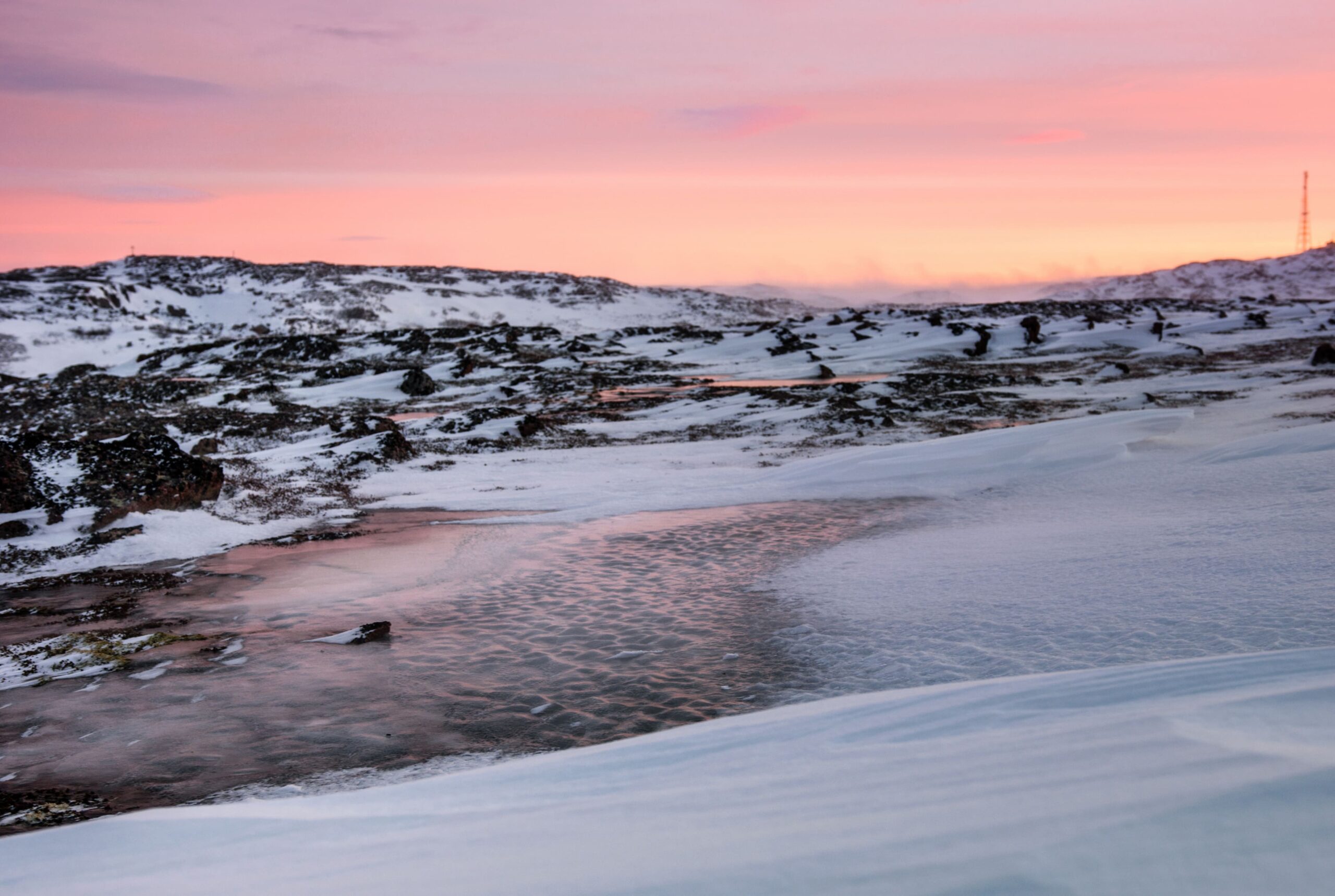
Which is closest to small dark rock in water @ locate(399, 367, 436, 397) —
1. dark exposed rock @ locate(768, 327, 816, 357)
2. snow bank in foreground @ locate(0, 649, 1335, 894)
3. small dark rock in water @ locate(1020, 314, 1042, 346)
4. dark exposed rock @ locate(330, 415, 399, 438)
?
dark exposed rock @ locate(330, 415, 399, 438)

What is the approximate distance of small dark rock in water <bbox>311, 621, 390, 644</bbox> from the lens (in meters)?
5.83

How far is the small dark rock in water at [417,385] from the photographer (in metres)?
24.2

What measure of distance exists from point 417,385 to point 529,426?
9.94m

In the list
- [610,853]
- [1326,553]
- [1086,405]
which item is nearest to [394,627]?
[610,853]

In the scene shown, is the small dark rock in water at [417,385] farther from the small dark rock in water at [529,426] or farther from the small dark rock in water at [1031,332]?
the small dark rock in water at [1031,332]

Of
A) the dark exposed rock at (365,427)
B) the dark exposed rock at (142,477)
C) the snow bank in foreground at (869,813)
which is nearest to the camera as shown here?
the snow bank in foreground at (869,813)

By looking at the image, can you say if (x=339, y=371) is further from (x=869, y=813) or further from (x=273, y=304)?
(x=273, y=304)

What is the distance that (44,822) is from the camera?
375 cm

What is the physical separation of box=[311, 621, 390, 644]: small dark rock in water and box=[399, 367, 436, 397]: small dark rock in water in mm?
18868

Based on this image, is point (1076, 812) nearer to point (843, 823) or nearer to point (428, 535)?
point (843, 823)

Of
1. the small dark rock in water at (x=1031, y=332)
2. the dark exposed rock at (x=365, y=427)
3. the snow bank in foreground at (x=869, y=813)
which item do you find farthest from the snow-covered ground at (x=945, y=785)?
the small dark rock in water at (x=1031, y=332)

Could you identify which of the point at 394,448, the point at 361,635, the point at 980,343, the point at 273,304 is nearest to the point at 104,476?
the point at 394,448

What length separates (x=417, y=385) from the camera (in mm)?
24438

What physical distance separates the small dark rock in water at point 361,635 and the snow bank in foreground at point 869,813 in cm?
229
